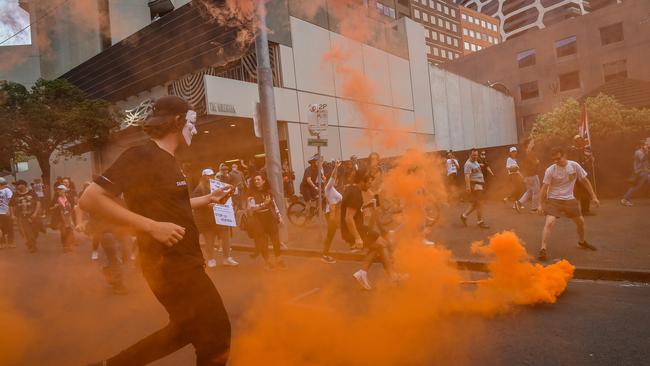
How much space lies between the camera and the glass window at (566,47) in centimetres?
3962

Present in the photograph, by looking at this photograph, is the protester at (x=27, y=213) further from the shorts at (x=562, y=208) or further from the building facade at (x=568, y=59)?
the building facade at (x=568, y=59)

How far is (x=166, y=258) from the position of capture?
2.17m

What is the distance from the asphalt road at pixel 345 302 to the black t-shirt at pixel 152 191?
57.4 inches

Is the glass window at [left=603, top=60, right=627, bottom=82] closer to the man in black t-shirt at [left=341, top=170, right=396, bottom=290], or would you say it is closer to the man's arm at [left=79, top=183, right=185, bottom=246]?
the man in black t-shirt at [left=341, top=170, right=396, bottom=290]

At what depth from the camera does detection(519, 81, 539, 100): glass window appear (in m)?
42.3

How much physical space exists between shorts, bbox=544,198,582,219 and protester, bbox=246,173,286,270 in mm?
4333

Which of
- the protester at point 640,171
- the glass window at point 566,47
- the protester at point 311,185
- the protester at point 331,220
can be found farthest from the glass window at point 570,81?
the protester at point 331,220

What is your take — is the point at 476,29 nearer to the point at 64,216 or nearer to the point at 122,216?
the point at 64,216

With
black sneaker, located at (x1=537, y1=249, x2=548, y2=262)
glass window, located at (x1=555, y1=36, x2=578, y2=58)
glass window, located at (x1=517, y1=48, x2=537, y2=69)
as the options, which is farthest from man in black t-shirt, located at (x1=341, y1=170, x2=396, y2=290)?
glass window, located at (x1=517, y1=48, x2=537, y2=69)

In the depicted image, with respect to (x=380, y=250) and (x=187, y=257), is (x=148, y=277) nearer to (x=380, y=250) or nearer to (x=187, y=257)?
(x=187, y=257)

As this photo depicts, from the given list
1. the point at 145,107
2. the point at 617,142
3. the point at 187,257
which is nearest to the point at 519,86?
the point at 617,142

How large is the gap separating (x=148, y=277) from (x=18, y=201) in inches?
459

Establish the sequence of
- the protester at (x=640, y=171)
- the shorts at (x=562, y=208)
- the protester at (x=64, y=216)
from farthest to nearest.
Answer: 1. the protester at (x=640, y=171)
2. the protester at (x=64, y=216)
3. the shorts at (x=562, y=208)

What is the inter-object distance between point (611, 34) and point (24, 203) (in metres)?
45.8
